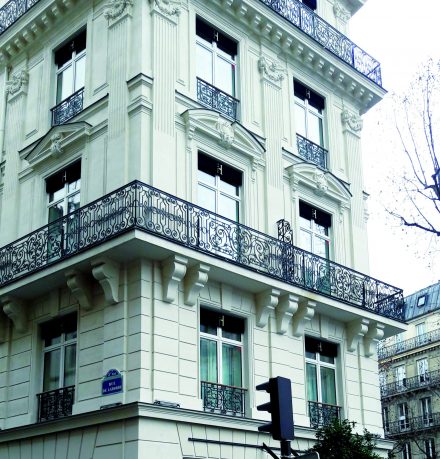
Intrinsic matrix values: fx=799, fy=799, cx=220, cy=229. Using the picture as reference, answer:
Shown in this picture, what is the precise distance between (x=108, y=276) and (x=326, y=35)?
1153 cm

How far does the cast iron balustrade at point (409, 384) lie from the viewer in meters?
54.8

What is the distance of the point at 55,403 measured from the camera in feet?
57.9

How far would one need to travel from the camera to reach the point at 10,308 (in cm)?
1873

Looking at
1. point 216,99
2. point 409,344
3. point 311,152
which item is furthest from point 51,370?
point 409,344

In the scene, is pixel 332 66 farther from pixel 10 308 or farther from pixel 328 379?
pixel 10 308

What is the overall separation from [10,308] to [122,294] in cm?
363

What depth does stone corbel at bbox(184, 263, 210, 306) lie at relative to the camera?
17.0m

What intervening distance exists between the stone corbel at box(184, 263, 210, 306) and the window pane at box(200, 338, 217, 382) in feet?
3.88

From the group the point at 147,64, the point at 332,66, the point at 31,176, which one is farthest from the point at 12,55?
the point at 332,66

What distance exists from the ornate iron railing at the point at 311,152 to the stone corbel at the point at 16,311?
854 centimetres

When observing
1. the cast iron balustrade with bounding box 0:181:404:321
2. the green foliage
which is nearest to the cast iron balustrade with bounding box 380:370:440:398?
the cast iron balustrade with bounding box 0:181:404:321

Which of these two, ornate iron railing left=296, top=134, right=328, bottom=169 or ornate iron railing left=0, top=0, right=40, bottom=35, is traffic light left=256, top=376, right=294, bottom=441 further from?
ornate iron railing left=0, top=0, right=40, bottom=35

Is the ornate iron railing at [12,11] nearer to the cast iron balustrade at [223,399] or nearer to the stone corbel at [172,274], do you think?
the stone corbel at [172,274]

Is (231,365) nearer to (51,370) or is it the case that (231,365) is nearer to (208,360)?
(208,360)
